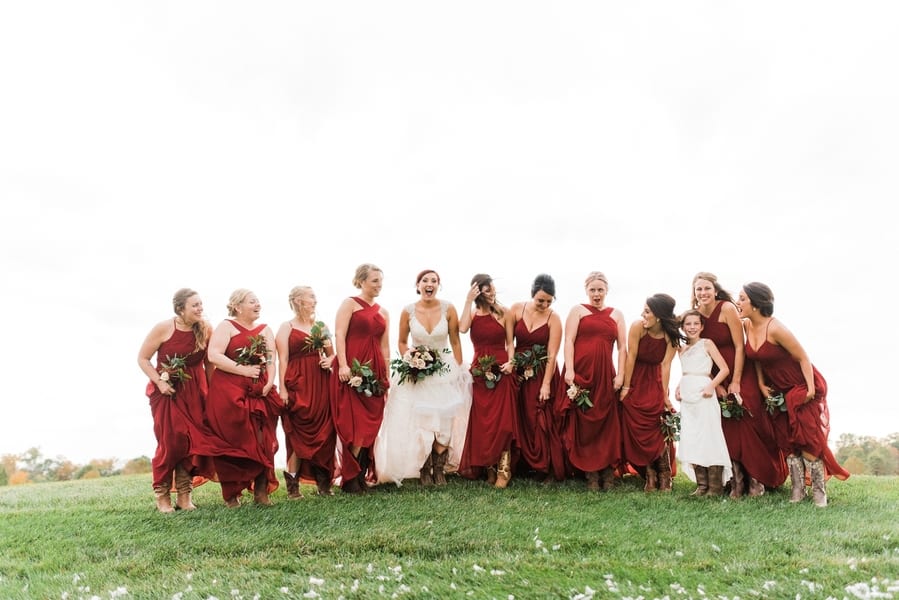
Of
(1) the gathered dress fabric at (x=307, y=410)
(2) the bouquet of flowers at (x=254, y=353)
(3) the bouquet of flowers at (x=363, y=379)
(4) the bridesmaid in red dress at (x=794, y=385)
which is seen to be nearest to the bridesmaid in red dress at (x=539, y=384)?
(3) the bouquet of flowers at (x=363, y=379)

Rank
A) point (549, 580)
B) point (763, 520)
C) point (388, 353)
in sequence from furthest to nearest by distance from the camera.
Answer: point (388, 353), point (763, 520), point (549, 580)

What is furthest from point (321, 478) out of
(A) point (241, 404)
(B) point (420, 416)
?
(A) point (241, 404)

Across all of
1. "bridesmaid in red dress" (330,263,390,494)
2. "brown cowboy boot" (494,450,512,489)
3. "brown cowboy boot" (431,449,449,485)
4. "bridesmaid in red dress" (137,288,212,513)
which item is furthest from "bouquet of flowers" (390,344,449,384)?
"bridesmaid in red dress" (137,288,212,513)

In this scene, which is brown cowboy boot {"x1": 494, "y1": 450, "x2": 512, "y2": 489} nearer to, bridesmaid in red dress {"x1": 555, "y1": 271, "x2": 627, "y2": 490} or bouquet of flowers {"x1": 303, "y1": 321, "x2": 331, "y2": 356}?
bridesmaid in red dress {"x1": 555, "y1": 271, "x2": 627, "y2": 490}

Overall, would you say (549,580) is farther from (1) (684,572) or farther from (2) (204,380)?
(2) (204,380)

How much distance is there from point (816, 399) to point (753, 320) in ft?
4.40

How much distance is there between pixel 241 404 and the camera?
375 inches

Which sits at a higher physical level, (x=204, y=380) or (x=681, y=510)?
(x=204, y=380)

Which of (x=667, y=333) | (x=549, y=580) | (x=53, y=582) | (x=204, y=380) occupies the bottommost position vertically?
(x=53, y=582)

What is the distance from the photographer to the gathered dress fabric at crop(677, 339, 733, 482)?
9945 millimetres

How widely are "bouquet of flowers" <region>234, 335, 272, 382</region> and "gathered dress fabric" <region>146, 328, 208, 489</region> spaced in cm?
63

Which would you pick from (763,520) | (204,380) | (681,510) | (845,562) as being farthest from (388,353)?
(845,562)

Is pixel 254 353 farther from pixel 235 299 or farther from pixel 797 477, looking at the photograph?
pixel 797 477

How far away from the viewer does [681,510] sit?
9.09 metres
